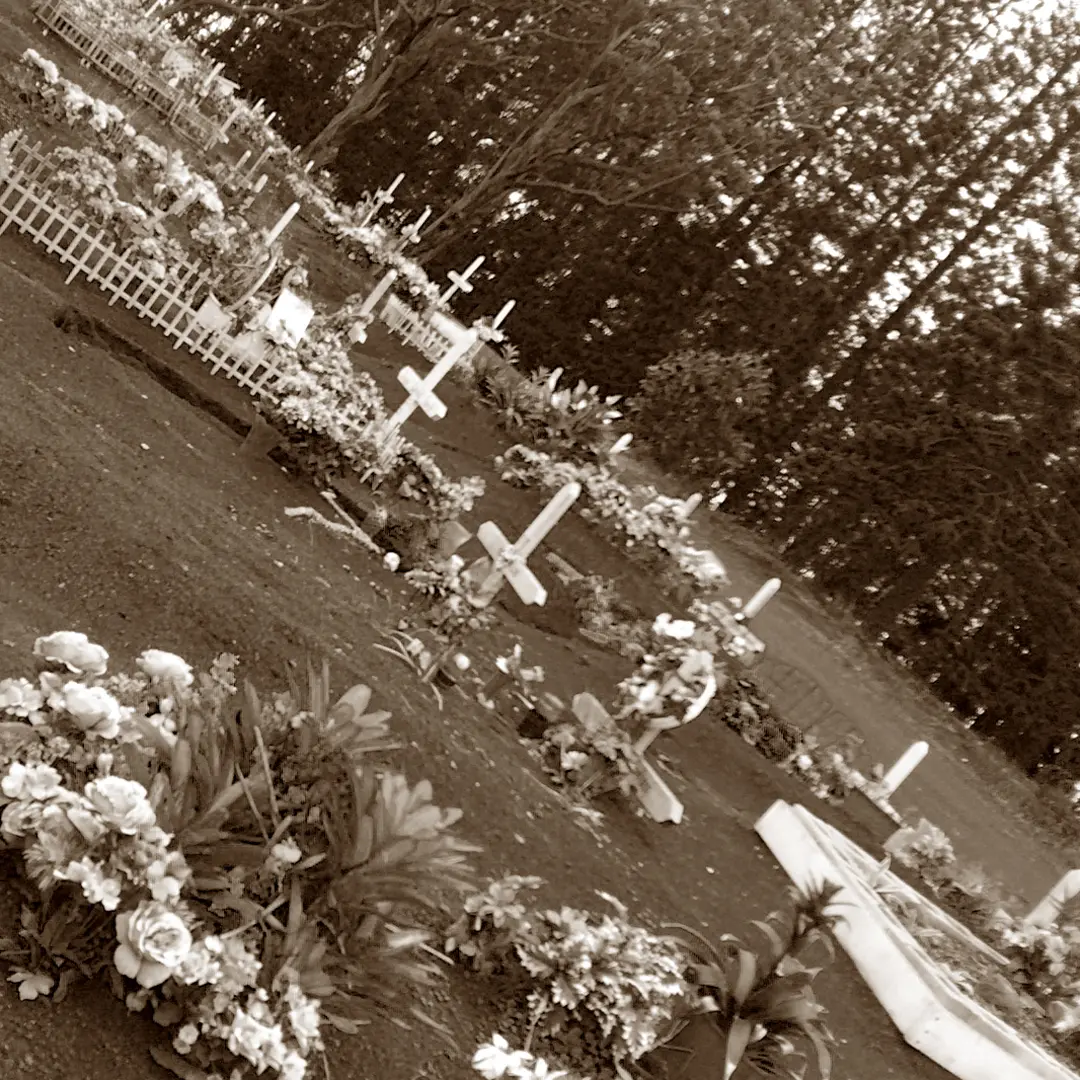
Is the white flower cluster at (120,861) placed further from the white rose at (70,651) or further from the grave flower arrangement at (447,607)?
the grave flower arrangement at (447,607)

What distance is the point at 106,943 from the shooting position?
348cm

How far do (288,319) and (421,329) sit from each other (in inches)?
246

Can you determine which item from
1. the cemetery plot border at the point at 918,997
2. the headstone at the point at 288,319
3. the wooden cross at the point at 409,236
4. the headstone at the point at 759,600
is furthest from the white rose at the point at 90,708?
the wooden cross at the point at 409,236

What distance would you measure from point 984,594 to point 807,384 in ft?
14.2

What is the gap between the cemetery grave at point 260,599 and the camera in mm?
5531

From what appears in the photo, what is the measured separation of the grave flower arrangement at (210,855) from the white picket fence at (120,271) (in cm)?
521

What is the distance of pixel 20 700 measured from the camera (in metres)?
3.60

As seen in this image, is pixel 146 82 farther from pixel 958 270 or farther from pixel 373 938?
pixel 373 938

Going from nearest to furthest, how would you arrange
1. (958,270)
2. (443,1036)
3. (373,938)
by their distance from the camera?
(373,938)
(443,1036)
(958,270)

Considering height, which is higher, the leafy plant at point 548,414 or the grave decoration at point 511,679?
the leafy plant at point 548,414

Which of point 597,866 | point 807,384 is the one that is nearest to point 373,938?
point 597,866

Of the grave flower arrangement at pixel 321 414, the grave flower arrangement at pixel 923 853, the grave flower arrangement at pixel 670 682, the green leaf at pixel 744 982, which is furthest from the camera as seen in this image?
the grave flower arrangement at pixel 923 853

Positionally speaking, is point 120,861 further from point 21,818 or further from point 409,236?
point 409,236

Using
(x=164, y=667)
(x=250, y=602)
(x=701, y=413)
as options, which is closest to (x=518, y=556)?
(x=250, y=602)
